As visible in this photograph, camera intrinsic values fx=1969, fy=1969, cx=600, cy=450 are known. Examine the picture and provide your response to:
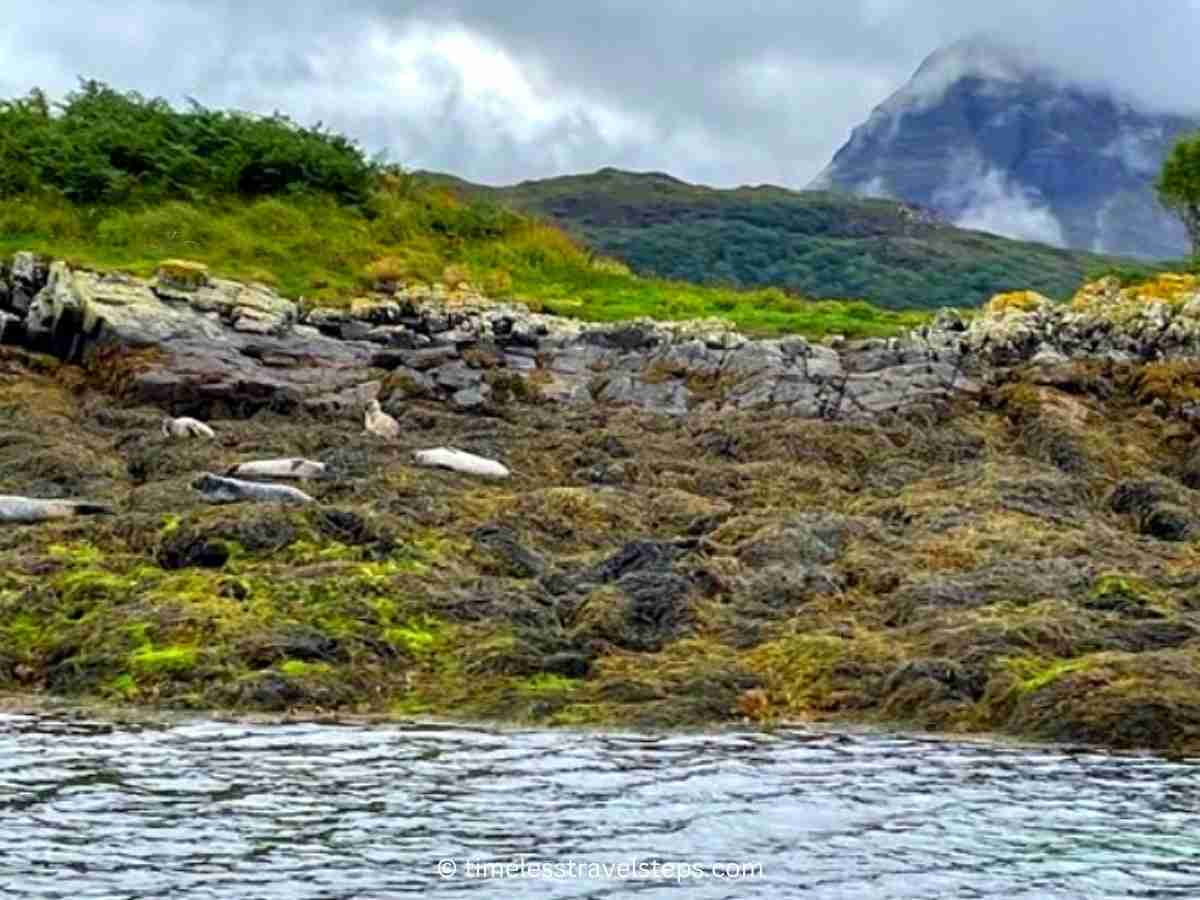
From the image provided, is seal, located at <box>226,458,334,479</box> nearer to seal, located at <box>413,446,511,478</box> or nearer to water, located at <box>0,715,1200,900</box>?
seal, located at <box>413,446,511,478</box>

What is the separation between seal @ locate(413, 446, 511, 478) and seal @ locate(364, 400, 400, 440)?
1.52 meters

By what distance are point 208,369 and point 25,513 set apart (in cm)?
692

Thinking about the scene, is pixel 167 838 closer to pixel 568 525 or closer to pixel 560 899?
pixel 560 899

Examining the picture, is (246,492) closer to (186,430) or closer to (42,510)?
(42,510)

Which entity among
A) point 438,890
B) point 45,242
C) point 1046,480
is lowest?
point 438,890

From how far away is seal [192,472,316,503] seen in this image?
1853 centimetres

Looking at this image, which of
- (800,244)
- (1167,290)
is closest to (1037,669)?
(1167,290)

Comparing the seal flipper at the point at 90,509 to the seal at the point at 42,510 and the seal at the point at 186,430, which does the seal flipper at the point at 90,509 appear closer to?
the seal at the point at 42,510

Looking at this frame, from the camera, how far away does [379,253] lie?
34.5m

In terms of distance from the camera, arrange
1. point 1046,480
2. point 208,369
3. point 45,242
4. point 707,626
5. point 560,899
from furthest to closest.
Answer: point 45,242 < point 208,369 < point 1046,480 < point 707,626 < point 560,899

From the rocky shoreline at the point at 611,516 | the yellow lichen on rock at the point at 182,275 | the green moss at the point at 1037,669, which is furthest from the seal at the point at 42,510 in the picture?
the yellow lichen on rock at the point at 182,275

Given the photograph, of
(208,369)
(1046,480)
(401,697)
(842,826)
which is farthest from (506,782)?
(208,369)

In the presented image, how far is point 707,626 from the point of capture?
15453 mm

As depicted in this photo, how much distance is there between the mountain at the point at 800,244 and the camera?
334 ft
